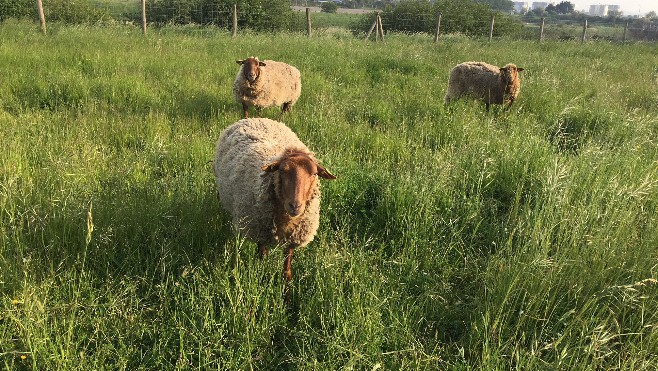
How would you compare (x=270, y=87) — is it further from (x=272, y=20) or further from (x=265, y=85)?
(x=272, y=20)

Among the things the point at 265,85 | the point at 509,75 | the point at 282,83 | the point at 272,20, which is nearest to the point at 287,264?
the point at 265,85

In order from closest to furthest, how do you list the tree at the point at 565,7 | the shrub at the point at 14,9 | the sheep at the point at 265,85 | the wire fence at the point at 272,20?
the sheep at the point at 265,85, the shrub at the point at 14,9, the wire fence at the point at 272,20, the tree at the point at 565,7

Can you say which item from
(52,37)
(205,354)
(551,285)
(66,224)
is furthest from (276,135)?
(52,37)

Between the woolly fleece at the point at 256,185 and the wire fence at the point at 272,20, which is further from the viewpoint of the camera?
the wire fence at the point at 272,20

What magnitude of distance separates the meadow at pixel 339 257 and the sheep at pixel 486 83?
199cm

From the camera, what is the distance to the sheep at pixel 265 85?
6695 mm

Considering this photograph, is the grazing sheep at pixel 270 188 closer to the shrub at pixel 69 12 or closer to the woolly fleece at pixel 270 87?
the woolly fleece at pixel 270 87

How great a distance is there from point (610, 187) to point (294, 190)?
8.50ft

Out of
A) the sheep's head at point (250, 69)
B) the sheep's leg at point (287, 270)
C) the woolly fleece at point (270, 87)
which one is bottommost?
the sheep's leg at point (287, 270)

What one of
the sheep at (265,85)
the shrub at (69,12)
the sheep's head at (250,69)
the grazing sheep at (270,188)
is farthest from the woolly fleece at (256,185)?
the shrub at (69,12)

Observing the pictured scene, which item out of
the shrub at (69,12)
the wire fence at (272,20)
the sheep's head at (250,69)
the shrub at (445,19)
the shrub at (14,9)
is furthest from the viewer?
the shrub at (445,19)

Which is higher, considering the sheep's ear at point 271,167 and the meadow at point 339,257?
the sheep's ear at point 271,167

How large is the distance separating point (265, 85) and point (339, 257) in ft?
16.3

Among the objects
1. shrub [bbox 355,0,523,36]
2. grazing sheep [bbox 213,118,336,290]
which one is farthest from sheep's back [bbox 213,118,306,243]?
shrub [bbox 355,0,523,36]
